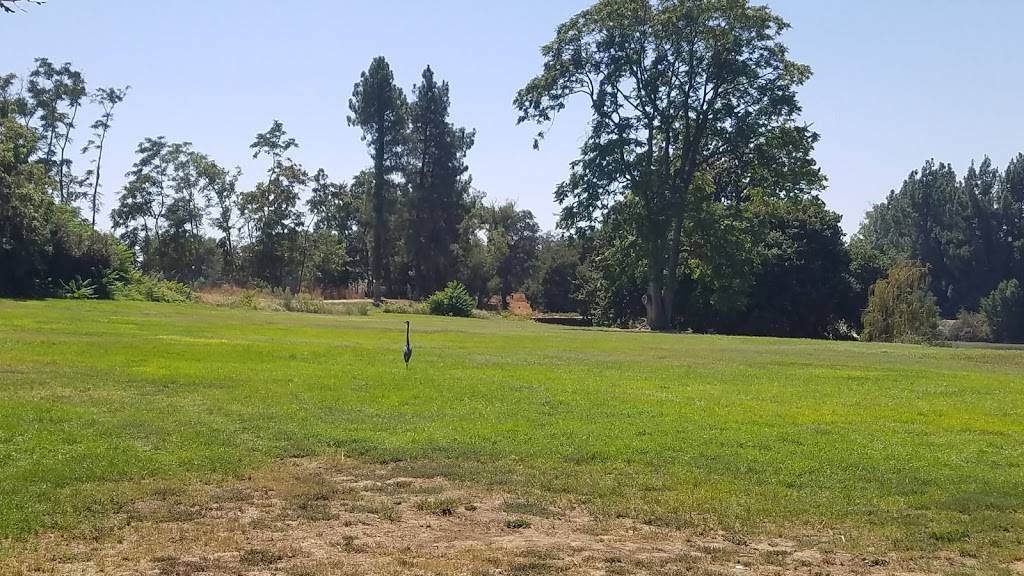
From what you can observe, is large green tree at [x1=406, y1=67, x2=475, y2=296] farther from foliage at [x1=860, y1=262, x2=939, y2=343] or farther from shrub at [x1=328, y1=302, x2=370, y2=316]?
foliage at [x1=860, y1=262, x2=939, y2=343]

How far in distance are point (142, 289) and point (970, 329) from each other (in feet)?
241

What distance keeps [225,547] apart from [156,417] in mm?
6343

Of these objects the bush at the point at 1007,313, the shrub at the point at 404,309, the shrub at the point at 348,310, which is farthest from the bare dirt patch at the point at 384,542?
the bush at the point at 1007,313

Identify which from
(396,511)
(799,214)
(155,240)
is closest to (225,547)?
(396,511)

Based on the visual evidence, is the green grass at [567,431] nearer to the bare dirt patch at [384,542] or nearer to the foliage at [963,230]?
the bare dirt patch at [384,542]

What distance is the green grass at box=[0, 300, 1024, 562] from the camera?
28.9ft

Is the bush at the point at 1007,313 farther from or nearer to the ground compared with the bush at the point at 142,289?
farther from the ground

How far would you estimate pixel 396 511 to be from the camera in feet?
28.5

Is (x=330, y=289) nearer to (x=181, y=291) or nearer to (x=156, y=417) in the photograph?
(x=181, y=291)

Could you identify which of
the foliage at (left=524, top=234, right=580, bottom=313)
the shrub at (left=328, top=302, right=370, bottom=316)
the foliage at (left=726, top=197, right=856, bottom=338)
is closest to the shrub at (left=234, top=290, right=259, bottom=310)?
the shrub at (left=328, top=302, right=370, bottom=316)

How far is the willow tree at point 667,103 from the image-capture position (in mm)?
51938

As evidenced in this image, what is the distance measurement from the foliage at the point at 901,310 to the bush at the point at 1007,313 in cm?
4497

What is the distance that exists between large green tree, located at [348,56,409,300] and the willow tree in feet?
87.6

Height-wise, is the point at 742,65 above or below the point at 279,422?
above
